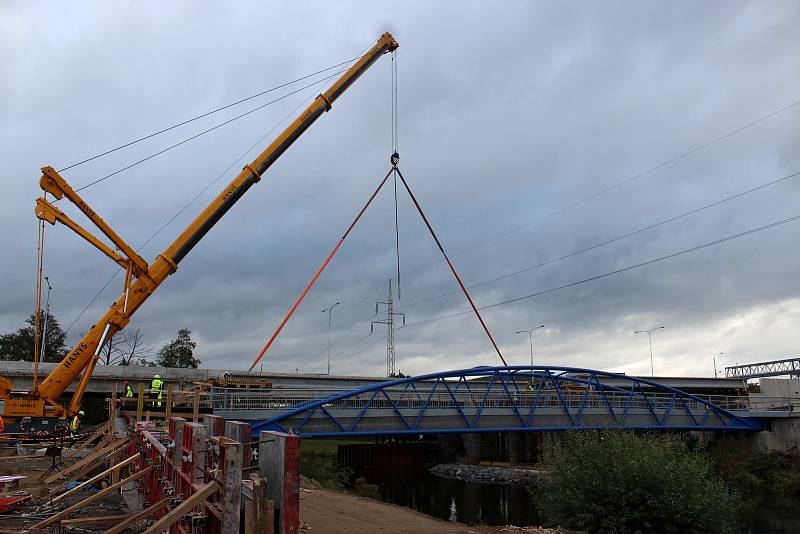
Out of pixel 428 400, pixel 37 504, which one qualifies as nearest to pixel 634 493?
pixel 428 400

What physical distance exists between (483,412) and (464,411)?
4.32ft

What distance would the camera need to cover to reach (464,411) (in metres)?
41.9

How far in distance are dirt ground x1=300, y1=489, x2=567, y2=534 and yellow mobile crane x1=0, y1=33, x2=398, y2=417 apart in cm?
1148

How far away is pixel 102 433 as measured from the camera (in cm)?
3209

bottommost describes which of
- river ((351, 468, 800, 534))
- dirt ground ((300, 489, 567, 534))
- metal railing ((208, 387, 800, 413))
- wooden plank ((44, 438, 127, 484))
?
river ((351, 468, 800, 534))

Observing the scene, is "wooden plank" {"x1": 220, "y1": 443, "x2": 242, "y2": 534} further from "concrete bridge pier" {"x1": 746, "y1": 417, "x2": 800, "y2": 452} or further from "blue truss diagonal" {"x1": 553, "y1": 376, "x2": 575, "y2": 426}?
"concrete bridge pier" {"x1": 746, "y1": 417, "x2": 800, "y2": 452}

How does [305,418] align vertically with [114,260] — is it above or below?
below

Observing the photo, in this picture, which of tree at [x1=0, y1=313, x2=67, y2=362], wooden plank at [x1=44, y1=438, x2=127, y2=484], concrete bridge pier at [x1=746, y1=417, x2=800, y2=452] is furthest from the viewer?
tree at [x1=0, y1=313, x2=67, y2=362]

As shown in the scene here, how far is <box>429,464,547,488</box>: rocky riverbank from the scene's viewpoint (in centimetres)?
6113

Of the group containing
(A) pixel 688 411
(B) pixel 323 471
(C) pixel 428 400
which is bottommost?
(B) pixel 323 471

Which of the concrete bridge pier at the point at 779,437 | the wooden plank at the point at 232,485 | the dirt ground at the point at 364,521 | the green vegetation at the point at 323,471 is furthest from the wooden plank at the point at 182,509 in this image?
the concrete bridge pier at the point at 779,437

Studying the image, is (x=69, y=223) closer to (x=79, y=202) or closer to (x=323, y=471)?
(x=79, y=202)

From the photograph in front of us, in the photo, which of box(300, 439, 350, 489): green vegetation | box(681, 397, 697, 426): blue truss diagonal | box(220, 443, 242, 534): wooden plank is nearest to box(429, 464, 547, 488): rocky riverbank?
box(681, 397, 697, 426): blue truss diagonal

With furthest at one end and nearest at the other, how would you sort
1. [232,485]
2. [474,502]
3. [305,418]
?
[474,502] < [305,418] < [232,485]
